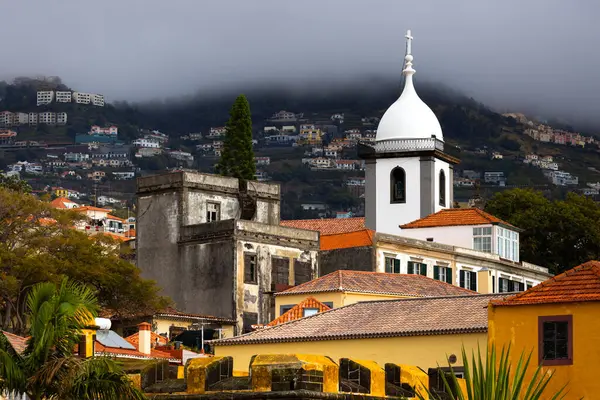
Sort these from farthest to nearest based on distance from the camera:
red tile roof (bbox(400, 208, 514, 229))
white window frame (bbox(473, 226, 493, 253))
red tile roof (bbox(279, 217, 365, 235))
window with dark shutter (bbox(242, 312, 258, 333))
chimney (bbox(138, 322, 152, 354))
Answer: red tile roof (bbox(279, 217, 365, 235)), red tile roof (bbox(400, 208, 514, 229)), white window frame (bbox(473, 226, 493, 253)), window with dark shutter (bbox(242, 312, 258, 333)), chimney (bbox(138, 322, 152, 354))

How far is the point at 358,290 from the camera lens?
7369 centimetres

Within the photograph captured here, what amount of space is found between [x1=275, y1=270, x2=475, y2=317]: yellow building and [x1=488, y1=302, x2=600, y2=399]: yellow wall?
29.7m

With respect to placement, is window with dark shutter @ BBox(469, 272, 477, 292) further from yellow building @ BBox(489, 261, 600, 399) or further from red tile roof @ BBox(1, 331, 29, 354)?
red tile roof @ BBox(1, 331, 29, 354)

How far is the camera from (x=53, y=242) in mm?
90625

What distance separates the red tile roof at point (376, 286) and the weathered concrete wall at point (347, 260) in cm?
2057

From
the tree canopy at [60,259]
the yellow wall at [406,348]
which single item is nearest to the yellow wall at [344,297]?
the tree canopy at [60,259]

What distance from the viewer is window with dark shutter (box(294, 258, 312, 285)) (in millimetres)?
101062

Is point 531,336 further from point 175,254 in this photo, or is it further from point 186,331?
point 175,254

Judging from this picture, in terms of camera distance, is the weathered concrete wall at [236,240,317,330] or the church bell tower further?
the church bell tower

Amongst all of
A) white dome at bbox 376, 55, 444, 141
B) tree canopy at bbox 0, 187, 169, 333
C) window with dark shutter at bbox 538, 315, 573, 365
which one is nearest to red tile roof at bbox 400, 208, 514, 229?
white dome at bbox 376, 55, 444, 141

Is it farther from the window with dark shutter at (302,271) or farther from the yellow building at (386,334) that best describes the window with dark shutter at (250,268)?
the yellow building at (386,334)

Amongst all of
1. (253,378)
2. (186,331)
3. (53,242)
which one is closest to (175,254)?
(53,242)

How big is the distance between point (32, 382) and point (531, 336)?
36.6ft

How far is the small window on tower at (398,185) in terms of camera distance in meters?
128
